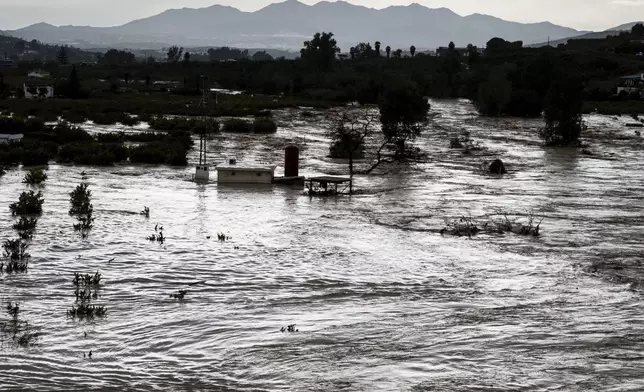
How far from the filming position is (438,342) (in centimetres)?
1102

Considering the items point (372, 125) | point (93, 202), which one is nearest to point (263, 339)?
point (93, 202)

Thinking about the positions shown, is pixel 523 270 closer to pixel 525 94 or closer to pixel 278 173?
pixel 278 173

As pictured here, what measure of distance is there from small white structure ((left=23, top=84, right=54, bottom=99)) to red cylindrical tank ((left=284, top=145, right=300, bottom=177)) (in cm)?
4001

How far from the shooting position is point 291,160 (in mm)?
26250

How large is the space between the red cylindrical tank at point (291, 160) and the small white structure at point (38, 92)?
40014 millimetres

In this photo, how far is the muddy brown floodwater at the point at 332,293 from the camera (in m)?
9.88

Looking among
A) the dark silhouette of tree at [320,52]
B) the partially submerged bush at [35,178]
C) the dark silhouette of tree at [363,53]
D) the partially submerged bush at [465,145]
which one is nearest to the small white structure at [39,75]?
the dark silhouette of tree at [320,52]

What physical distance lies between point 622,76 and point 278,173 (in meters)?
79.9

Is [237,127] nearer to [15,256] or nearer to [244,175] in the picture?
[244,175]

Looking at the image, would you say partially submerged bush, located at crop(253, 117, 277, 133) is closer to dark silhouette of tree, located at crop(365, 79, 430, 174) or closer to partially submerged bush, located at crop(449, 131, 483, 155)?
partially submerged bush, located at crop(449, 131, 483, 155)

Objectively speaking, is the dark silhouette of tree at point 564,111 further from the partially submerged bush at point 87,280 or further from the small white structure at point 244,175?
the partially submerged bush at point 87,280

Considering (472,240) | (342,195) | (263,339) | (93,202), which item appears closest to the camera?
(263,339)

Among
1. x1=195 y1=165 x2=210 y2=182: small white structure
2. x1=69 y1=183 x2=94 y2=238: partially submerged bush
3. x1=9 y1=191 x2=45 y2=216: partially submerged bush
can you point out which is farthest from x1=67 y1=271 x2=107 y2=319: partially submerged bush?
x1=195 y1=165 x2=210 y2=182: small white structure

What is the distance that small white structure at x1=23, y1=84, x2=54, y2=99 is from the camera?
61.3 metres
